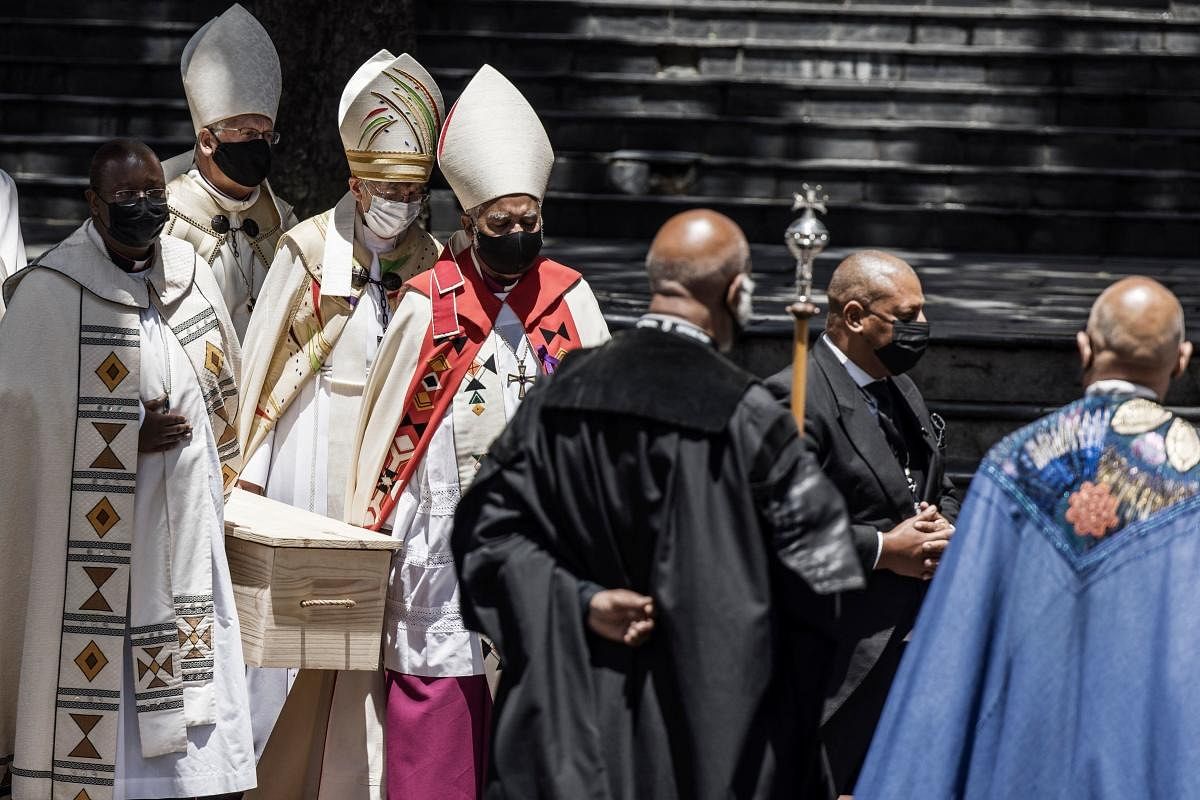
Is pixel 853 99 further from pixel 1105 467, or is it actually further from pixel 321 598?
pixel 1105 467

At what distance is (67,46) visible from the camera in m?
13.9

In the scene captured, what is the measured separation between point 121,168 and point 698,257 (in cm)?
222

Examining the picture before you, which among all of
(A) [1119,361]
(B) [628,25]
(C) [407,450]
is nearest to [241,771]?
(C) [407,450]

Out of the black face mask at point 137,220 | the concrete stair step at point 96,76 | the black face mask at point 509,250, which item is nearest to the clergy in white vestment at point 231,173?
the black face mask at point 137,220

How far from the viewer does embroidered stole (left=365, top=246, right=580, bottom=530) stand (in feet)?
19.4

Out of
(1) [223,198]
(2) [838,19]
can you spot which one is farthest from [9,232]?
(2) [838,19]

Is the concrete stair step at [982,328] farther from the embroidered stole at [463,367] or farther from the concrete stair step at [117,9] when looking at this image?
the concrete stair step at [117,9]

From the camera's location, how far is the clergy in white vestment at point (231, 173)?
699cm

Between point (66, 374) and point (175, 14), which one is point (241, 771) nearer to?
point (66, 374)

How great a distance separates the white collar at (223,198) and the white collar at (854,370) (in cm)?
257

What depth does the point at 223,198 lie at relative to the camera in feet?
23.0

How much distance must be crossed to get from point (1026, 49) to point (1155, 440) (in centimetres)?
987

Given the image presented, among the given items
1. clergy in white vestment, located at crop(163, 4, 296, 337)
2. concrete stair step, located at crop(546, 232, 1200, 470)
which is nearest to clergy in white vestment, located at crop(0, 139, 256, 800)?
clergy in white vestment, located at crop(163, 4, 296, 337)

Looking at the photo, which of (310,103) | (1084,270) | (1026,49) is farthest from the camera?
(1026,49)
